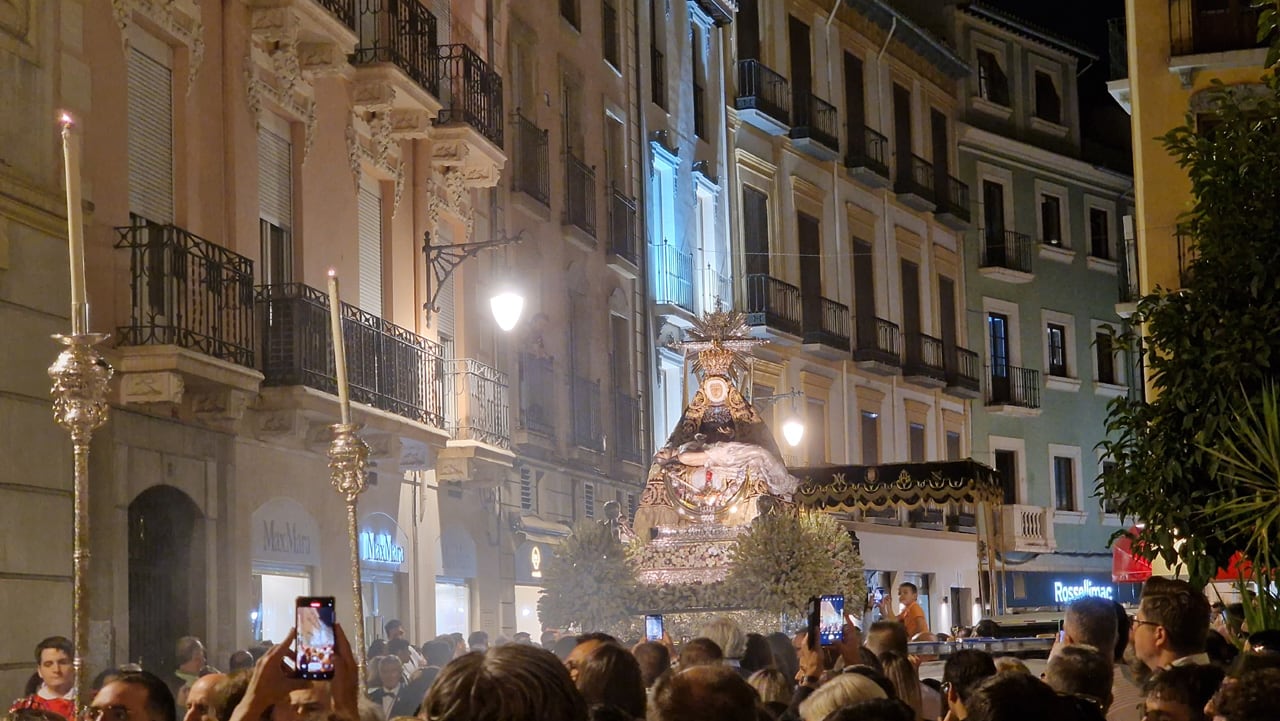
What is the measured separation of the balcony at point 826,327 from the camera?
34.2m

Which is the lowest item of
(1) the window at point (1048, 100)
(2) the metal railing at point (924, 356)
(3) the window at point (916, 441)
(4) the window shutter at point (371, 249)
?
(3) the window at point (916, 441)

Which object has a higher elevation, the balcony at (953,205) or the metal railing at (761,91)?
the metal railing at (761,91)

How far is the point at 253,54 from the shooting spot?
651 inches

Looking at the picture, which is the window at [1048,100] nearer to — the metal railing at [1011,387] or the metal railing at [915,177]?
the metal railing at [915,177]

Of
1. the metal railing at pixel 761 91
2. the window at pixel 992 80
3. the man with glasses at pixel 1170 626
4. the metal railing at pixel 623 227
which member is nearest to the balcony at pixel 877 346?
the metal railing at pixel 761 91

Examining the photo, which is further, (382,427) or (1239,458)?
(382,427)

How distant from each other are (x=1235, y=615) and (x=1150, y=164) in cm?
1209

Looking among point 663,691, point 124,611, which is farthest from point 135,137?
point 663,691

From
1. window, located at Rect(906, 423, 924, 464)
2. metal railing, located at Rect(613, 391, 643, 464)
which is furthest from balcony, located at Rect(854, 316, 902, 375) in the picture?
metal railing, located at Rect(613, 391, 643, 464)

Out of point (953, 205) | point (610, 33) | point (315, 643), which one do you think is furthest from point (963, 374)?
point (315, 643)

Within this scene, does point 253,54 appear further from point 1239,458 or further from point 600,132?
point 600,132

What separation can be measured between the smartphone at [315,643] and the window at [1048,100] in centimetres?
3943

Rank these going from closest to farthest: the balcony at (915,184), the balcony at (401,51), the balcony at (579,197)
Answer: the balcony at (401,51), the balcony at (579,197), the balcony at (915,184)

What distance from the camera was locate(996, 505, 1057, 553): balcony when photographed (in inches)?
1524
